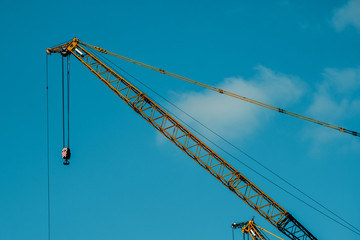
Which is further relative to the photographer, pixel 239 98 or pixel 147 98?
pixel 239 98

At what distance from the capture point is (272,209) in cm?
7394

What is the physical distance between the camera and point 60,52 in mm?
76688

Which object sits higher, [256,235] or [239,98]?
[239,98]

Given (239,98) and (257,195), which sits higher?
(239,98)

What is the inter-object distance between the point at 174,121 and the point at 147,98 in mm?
4992

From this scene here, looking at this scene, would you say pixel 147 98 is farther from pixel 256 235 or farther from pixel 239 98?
pixel 256 235

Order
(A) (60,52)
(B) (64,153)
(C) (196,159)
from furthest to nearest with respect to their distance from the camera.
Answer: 1. (A) (60,52)
2. (C) (196,159)
3. (B) (64,153)

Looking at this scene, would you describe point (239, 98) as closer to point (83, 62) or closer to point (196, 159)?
point (196, 159)

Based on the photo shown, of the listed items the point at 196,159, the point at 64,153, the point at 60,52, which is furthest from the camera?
the point at 60,52

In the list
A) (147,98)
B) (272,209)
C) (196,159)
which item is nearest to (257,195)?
(272,209)

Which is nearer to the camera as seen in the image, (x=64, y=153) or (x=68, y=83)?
(x=64, y=153)

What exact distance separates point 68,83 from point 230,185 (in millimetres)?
27808

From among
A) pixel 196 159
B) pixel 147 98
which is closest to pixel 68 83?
pixel 147 98

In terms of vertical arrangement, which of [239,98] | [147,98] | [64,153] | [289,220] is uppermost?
[239,98]
